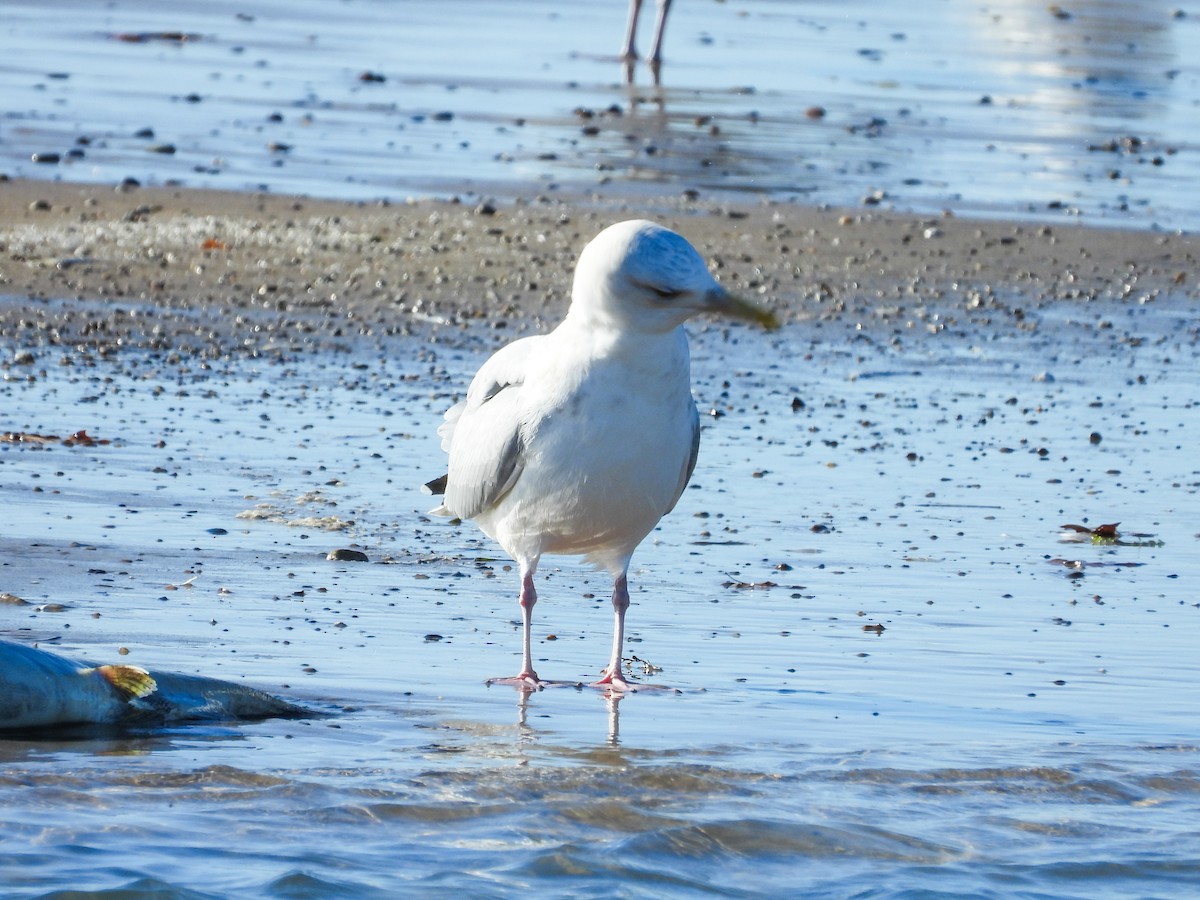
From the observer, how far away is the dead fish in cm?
560

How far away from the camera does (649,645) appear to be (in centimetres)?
700

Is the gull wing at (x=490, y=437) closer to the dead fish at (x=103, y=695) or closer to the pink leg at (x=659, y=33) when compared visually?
the dead fish at (x=103, y=695)

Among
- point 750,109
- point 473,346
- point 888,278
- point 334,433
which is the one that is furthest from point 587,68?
point 334,433

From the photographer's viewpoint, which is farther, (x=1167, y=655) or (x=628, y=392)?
(x=1167, y=655)

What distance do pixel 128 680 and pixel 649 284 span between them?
175 centimetres

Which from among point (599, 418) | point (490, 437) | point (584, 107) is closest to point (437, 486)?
point (490, 437)

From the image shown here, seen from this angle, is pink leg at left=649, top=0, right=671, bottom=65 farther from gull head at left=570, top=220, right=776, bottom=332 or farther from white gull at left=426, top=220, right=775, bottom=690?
gull head at left=570, top=220, right=776, bottom=332

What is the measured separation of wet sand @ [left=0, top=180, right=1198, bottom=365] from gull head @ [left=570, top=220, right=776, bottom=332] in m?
5.59

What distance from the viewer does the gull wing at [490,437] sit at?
6.38 meters

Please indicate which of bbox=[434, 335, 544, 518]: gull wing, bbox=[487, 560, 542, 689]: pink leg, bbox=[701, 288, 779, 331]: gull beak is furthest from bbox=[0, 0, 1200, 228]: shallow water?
bbox=[701, 288, 779, 331]: gull beak

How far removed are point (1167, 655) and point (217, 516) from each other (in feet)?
11.7

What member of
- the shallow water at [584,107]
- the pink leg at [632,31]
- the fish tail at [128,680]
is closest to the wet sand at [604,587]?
the fish tail at [128,680]

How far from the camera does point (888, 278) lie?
1358 cm

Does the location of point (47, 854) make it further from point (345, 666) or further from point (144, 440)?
point (144, 440)
